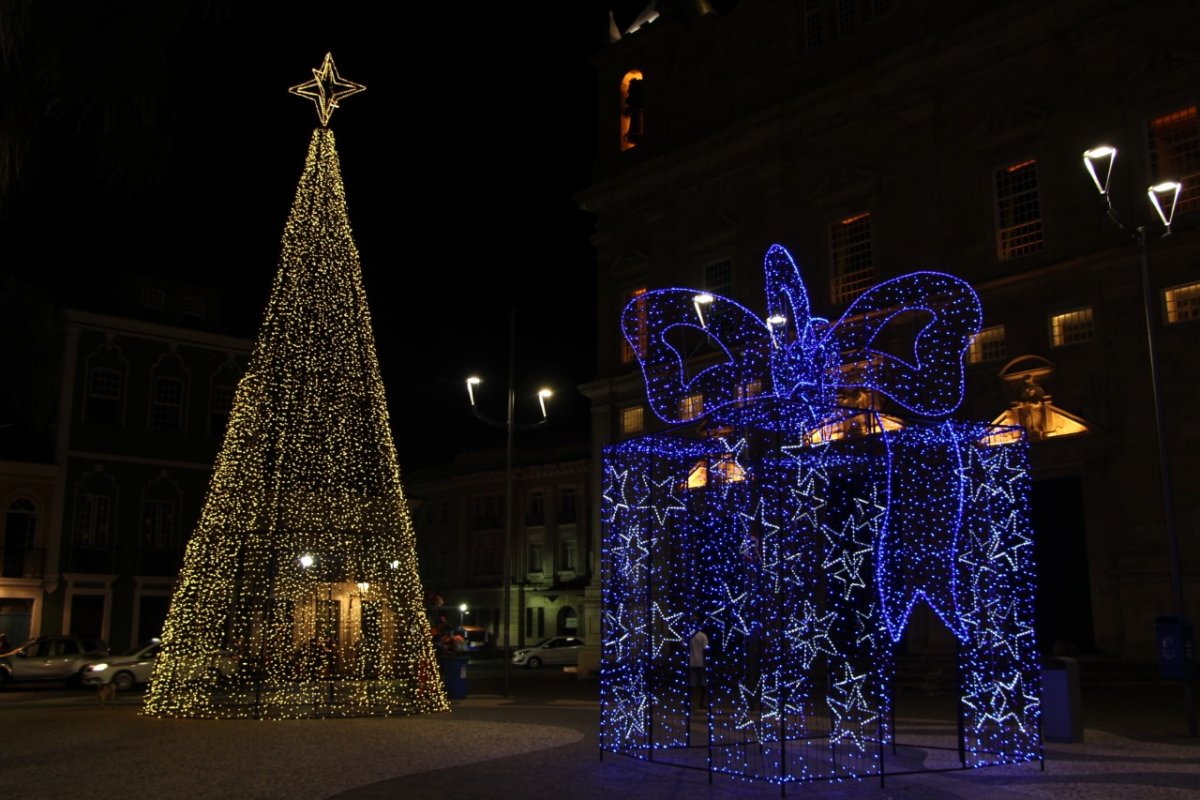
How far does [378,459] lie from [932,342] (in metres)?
11.4

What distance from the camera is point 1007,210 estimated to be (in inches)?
1050

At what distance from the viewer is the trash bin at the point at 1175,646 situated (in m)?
14.8

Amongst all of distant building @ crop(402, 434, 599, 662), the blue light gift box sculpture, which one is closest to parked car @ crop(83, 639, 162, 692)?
the blue light gift box sculpture

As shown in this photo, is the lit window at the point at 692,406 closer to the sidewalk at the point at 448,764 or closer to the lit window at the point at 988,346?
the lit window at the point at 988,346

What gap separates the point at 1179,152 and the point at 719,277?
1333 centimetres

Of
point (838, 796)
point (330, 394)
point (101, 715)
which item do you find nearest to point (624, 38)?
point (330, 394)

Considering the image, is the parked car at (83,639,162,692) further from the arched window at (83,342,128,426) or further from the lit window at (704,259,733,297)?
the lit window at (704,259,733,297)

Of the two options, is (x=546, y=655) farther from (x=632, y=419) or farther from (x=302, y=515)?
(x=302, y=515)

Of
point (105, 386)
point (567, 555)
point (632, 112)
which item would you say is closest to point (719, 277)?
point (632, 112)

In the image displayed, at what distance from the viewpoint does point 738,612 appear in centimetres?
1286

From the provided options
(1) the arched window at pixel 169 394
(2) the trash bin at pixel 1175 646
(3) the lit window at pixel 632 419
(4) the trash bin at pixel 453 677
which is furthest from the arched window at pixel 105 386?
(2) the trash bin at pixel 1175 646

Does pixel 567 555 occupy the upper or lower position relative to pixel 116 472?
lower

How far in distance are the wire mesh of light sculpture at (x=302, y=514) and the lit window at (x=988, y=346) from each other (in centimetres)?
1449

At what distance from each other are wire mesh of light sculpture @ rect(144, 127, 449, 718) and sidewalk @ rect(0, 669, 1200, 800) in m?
1.10
